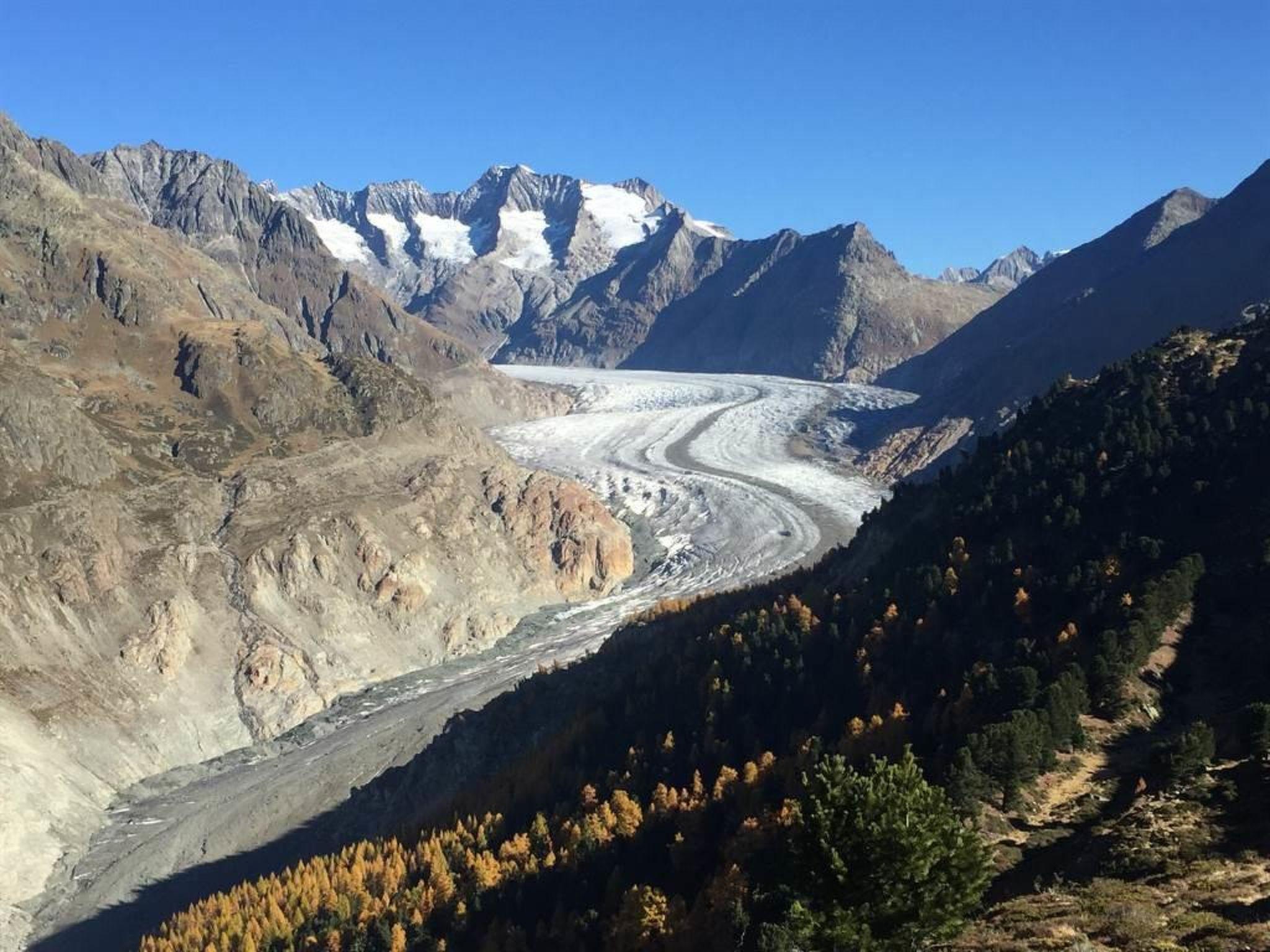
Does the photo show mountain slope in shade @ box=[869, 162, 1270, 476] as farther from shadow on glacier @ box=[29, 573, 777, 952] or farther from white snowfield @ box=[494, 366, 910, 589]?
shadow on glacier @ box=[29, 573, 777, 952]

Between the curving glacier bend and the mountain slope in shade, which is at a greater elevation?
the mountain slope in shade

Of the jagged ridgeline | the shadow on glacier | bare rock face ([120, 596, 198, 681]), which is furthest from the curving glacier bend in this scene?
the jagged ridgeline

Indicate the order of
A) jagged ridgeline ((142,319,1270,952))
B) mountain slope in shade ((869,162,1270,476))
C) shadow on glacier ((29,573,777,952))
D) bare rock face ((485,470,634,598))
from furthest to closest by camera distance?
mountain slope in shade ((869,162,1270,476))
bare rock face ((485,470,634,598))
shadow on glacier ((29,573,777,952))
jagged ridgeline ((142,319,1270,952))

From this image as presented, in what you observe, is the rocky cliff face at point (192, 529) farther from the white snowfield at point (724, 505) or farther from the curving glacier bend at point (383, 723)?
the white snowfield at point (724, 505)

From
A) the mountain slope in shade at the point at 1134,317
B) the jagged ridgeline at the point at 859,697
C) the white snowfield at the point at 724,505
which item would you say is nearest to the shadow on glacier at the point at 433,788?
the jagged ridgeline at the point at 859,697

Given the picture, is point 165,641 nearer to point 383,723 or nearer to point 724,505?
point 383,723

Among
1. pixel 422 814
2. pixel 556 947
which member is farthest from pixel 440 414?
pixel 556 947

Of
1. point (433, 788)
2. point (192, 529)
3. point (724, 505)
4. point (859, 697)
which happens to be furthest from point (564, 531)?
point (859, 697)

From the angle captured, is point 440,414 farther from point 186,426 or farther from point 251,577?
point 251,577
